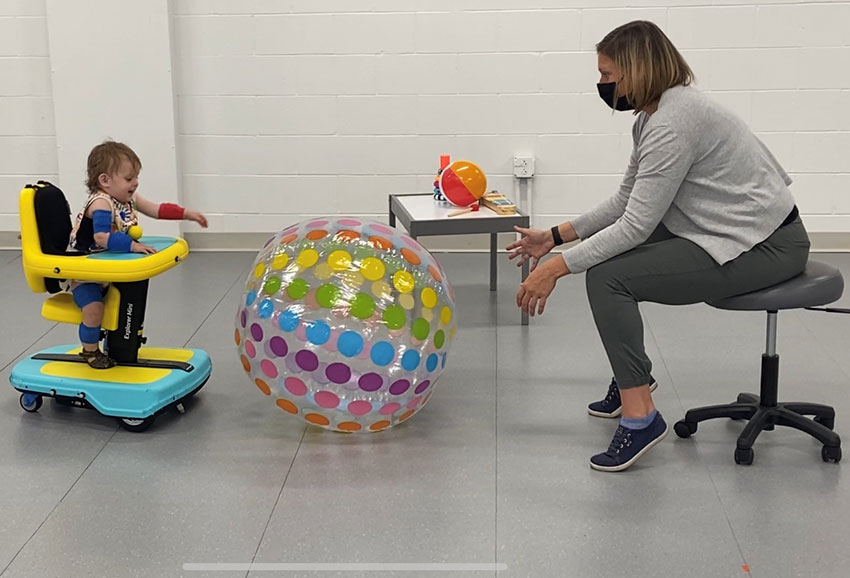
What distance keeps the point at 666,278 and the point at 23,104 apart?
13.2ft

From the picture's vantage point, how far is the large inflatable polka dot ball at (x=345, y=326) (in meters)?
3.03

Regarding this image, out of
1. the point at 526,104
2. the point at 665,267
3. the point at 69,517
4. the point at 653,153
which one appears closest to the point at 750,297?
the point at 665,267

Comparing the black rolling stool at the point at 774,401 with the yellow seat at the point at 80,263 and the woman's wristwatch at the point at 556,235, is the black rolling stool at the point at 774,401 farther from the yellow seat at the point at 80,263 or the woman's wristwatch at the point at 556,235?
the yellow seat at the point at 80,263

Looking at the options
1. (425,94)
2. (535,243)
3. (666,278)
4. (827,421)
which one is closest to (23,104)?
(425,94)

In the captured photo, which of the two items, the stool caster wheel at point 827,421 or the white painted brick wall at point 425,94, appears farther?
the white painted brick wall at point 425,94

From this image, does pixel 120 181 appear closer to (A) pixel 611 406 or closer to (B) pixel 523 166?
(A) pixel 611 406

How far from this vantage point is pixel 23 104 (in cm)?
577

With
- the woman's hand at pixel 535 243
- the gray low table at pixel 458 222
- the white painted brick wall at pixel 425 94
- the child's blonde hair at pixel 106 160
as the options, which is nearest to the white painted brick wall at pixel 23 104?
the white painted brick wall at pixel 425 94

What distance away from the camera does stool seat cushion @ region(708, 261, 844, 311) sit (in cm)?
300

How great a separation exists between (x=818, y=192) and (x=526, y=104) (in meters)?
1.56

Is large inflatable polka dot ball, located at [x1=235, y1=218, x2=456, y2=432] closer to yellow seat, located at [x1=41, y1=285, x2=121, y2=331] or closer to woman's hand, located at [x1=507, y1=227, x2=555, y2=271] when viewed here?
woman's hand, located at [x1=507, y1=227, x2=555, y2=271]

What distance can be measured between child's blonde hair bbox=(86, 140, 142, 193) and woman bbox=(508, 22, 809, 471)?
131 centimetres

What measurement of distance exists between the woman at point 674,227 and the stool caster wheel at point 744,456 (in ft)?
0.84

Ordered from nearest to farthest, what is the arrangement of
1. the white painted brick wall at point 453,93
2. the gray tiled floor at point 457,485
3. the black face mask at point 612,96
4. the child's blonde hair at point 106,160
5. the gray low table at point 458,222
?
the gray tiled floor at point 457,485 → the black face mask at point 612,96 → the child's blonde hair at point 106,160 → the gray low table at point 458,222 → the white painted brick wall at point 453,93
